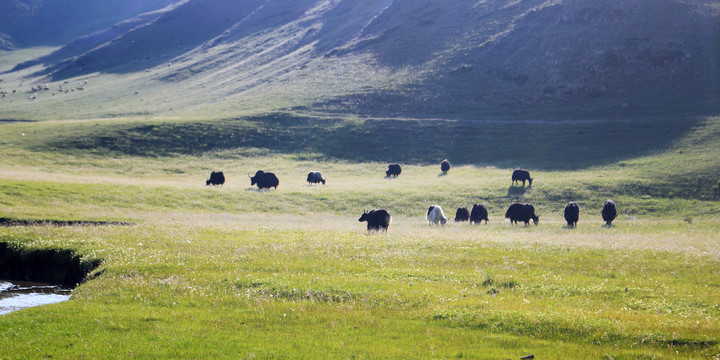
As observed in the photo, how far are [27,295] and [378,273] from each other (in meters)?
12.6

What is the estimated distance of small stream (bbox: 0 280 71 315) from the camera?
17.0 metres

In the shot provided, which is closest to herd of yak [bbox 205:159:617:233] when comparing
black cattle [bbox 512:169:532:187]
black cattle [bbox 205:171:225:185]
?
black cattle [bbox 512:169:532:187]

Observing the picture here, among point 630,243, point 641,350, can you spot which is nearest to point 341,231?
point 630,243

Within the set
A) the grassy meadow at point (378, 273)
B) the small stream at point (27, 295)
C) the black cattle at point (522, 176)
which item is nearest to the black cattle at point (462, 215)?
the grassy meadow at point (378, 273)

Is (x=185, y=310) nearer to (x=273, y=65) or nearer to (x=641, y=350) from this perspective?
(x=641, y=350)

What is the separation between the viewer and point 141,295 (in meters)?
15.2

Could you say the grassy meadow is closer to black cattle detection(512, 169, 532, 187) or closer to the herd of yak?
the herd of yak

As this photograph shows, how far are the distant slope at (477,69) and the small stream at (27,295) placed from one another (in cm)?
7519

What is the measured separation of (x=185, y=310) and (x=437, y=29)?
432ft

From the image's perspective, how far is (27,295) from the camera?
60.4ft

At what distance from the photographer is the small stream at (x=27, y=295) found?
16975 millimetres

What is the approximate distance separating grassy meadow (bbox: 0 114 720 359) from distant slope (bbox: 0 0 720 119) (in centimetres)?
4158

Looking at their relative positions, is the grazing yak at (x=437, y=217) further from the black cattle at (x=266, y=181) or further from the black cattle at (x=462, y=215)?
the black cattle at (x=266, y=181)

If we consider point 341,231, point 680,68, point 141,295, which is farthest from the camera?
point 680,68
